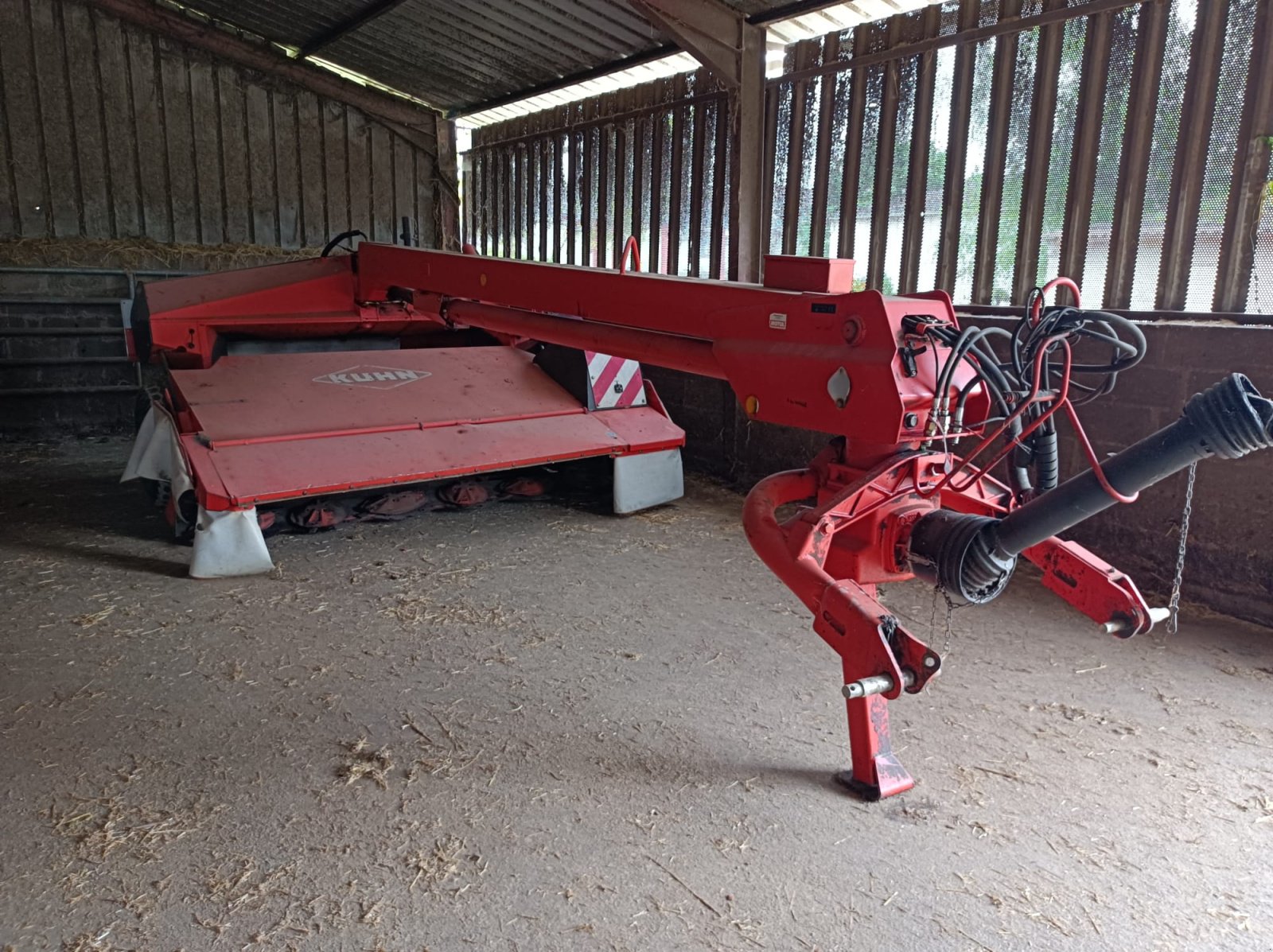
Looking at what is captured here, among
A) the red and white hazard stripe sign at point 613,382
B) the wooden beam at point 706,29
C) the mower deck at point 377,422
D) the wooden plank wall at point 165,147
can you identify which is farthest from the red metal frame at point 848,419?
the wooden plank wall at point 165,147

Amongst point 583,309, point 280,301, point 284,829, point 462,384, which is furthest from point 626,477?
point 284,829

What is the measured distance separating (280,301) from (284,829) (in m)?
2.84

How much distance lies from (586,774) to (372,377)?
10.3 feet

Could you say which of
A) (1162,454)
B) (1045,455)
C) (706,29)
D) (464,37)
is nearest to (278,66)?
(464,37)

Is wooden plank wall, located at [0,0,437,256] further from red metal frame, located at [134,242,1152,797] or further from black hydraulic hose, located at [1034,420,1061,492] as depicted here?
black hydraulic hose, located at [1034,420,1061,492]

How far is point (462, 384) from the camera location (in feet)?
16.9

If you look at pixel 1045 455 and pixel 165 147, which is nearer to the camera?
pixel 1045 455

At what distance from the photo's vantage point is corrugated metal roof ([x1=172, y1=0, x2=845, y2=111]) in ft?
20.9

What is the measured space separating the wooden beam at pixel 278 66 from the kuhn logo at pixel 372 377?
5.14 m

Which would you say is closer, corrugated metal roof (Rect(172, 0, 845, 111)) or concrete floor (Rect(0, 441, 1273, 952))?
concrete floor (Rect(0, 441, 1273, 952))

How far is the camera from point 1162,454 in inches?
70.3

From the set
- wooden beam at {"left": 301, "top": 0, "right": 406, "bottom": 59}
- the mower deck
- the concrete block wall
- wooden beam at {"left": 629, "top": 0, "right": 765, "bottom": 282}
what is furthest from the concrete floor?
wooden beam at {"left": 301, "top": 0, "right": 406, "bottom": 59}

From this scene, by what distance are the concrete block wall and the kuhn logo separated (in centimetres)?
348

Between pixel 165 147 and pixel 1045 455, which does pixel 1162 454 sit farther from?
pixel 165 147
